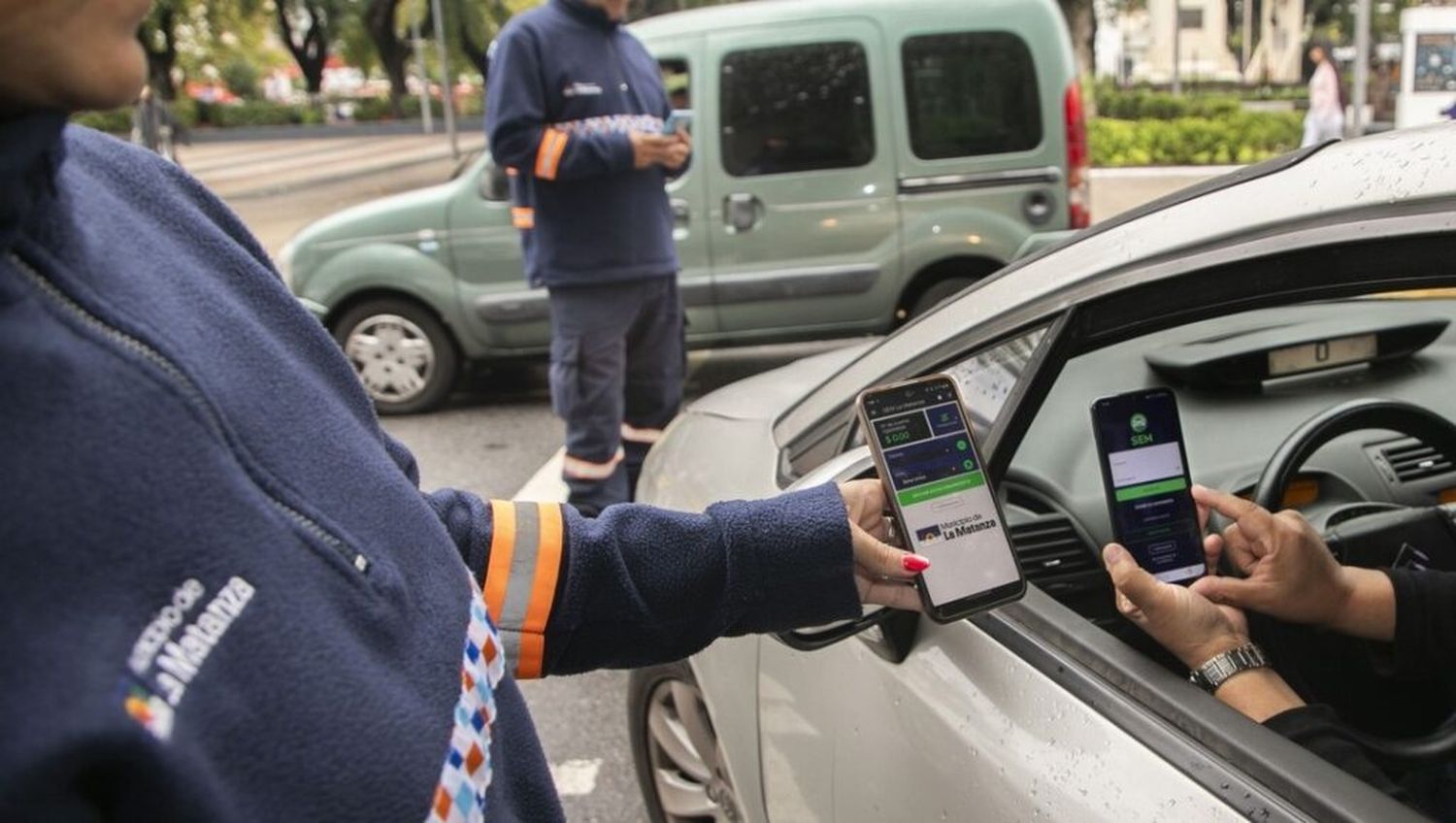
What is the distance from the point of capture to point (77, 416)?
2.33 ft

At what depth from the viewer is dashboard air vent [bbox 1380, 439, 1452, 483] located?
7.55 ft

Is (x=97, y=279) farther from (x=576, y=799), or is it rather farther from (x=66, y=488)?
(x=576, y=799)

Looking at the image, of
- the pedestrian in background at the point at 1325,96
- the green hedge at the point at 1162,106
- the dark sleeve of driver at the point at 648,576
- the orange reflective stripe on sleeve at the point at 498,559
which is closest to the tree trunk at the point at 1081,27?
the green hedge at the point at 1162,106

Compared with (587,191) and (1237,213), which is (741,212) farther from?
(1237,213)

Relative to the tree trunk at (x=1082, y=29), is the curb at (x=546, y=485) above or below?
below

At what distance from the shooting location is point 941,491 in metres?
1.54

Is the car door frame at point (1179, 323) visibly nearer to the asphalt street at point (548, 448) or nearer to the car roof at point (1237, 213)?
the car roof at point (1237, 213)

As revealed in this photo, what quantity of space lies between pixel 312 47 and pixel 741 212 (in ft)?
151

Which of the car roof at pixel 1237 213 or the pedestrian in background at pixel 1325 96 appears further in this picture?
the pedestrian in background at pixel 1325 96

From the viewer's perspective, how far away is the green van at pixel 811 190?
19.9 ft

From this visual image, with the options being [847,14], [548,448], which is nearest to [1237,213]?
[548,448]

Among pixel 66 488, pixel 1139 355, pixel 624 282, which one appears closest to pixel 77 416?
pixel 66 488

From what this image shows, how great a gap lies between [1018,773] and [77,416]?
3.71 ft

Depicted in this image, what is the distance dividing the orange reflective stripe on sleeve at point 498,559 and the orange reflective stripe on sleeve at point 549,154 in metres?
2.96
